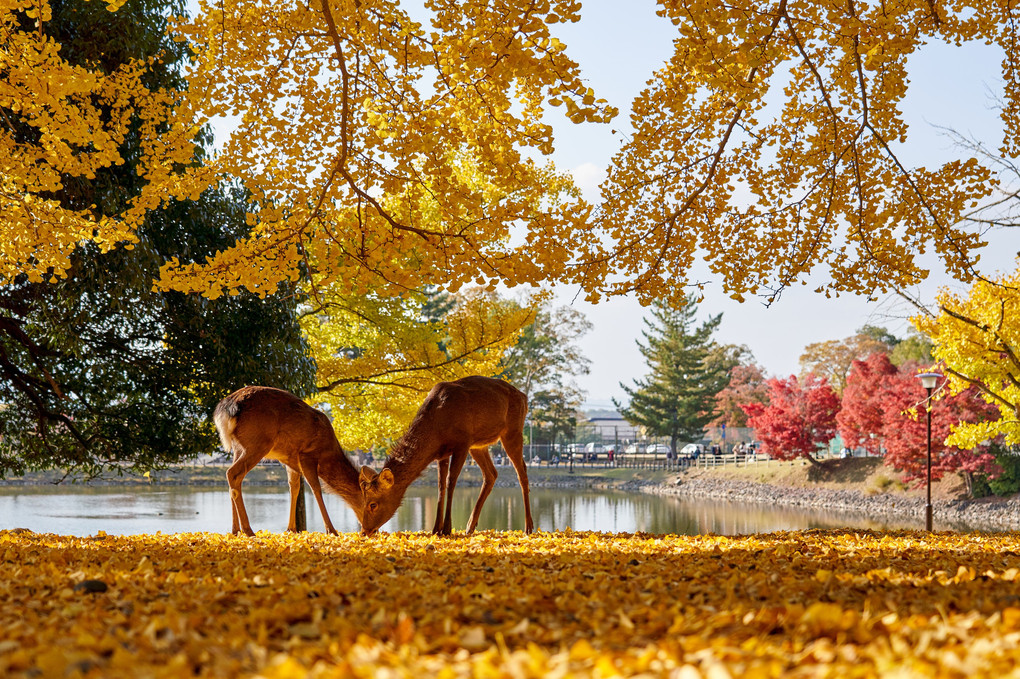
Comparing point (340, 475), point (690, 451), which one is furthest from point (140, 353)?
point (690, 451)

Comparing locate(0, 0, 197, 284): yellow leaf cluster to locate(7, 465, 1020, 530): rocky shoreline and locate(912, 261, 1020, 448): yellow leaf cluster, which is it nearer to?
locate(912, 261, 1020, 448): yellow leaf cluster

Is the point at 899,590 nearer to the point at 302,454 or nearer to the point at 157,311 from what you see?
the point at 302,454

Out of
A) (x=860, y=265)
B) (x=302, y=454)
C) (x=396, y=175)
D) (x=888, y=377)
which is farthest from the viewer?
(x=888, y=377)

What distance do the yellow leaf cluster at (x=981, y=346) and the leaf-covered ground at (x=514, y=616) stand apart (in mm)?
12232

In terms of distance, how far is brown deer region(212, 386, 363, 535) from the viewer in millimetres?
8992

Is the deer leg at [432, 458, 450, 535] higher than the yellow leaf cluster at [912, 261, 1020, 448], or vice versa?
the yellow leaf cluster at [912, 261, 1020, 448]

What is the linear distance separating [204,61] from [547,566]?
16.5ft

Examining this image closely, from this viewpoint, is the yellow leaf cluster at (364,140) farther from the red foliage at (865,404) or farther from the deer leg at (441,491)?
the red foliage at (865,404)

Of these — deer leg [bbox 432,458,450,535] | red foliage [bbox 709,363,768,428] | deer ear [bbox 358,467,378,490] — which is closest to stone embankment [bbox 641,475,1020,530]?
red foliage [bbox 709,363,768,428]

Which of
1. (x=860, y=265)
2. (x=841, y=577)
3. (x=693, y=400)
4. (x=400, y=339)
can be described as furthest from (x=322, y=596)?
(x=693, y=400)

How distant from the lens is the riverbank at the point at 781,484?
3012cm

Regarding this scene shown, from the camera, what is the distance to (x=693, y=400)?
5447cm

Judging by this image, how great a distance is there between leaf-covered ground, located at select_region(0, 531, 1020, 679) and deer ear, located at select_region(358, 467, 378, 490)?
130 inches

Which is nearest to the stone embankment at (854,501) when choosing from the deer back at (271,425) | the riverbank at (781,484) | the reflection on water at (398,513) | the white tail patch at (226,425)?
the riverbank at (781,484)
